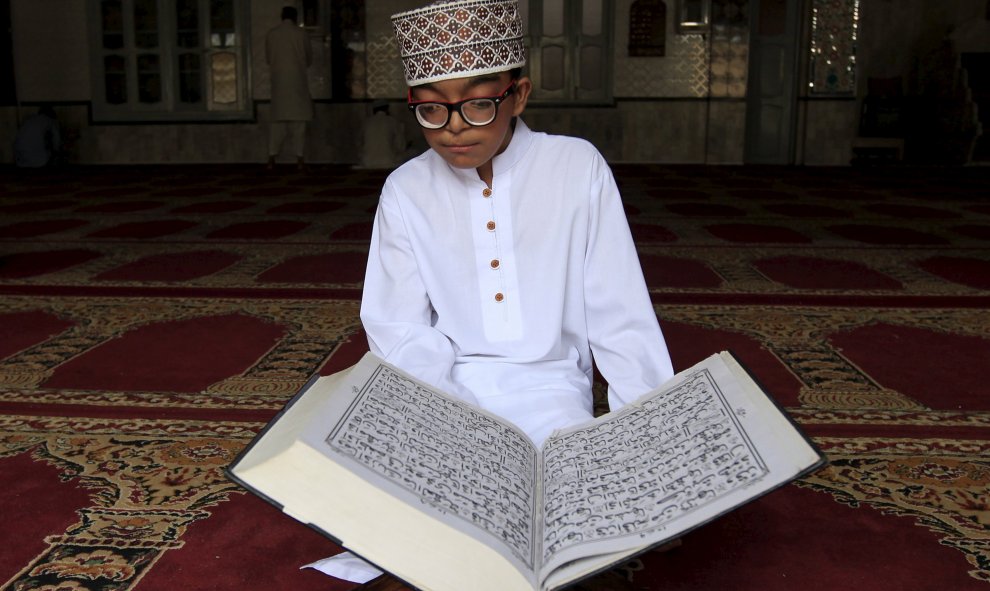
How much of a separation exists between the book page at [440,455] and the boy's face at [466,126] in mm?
289

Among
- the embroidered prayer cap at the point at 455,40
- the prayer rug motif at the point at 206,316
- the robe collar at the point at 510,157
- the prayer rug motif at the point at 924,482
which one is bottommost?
the prayer rug motif at the point at 924,482

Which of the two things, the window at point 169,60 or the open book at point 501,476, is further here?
the window at point 169,60

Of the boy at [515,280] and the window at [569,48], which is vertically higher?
the window at [569,48]

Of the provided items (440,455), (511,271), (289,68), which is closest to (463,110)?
Answer: (511,271)

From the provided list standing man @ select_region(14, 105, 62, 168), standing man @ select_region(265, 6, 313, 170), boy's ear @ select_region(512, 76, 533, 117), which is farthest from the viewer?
standing man @ select_region(14, 105, 62, 168)

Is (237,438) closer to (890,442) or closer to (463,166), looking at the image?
(463,166)

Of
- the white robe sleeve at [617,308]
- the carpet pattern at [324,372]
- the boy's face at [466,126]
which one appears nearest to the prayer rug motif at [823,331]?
the carpet pattern at [324,372]

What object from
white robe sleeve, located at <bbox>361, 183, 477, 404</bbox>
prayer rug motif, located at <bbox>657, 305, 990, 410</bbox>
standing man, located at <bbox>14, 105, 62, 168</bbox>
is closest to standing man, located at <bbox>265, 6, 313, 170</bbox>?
standing man, located at <bbox>14, 105, 62, 168</bbox>

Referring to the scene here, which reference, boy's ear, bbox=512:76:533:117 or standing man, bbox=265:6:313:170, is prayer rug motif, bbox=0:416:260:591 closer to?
boy's ear, bbox=512:76:533:117

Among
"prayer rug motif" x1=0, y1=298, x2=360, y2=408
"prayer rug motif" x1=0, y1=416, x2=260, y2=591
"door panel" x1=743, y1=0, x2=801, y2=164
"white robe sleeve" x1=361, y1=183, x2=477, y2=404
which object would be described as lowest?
"prayer rug motif" x1=0, y1=416, x2=260, y2=591

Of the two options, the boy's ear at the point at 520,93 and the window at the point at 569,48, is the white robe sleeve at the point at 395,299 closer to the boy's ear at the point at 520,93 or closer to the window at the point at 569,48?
the boy's ear at the point at 520,93

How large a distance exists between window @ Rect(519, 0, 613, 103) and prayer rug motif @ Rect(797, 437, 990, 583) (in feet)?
23.8

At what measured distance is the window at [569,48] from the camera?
8359mm

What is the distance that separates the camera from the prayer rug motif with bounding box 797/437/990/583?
3.91 feet
